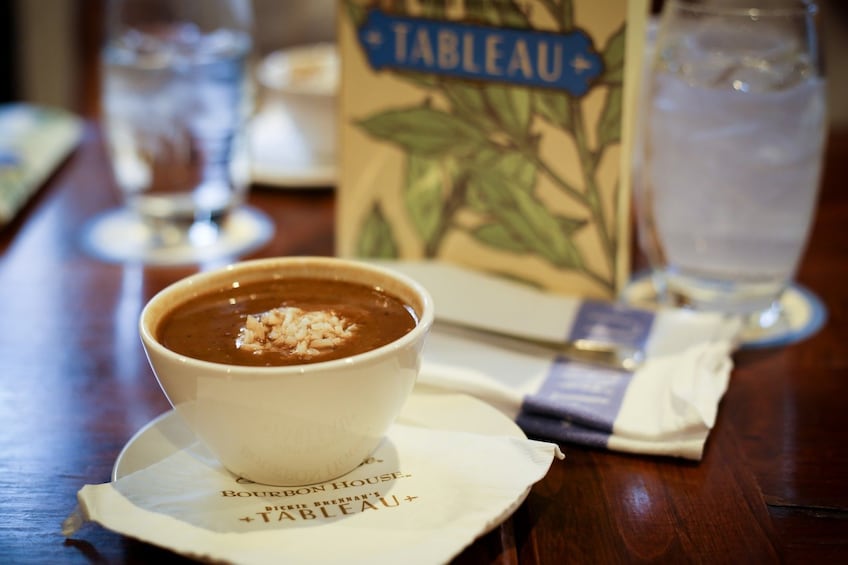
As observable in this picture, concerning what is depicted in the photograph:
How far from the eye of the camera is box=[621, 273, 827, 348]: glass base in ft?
3.35

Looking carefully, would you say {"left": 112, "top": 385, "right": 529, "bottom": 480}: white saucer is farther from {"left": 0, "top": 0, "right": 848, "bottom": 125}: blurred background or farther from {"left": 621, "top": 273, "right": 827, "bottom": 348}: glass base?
{"left": 0, "top": 0, "right": 848, "bottom": 125}: blurred background

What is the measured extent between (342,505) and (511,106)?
53 centimetres

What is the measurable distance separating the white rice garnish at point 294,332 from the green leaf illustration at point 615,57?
1.40ft

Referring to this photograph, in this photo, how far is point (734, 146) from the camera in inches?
38.6

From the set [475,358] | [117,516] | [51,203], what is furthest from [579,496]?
[51,203]

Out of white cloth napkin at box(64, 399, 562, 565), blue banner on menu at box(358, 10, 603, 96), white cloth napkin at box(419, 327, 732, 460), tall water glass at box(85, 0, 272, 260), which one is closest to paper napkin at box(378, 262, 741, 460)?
white cloth napkin at box(419, 327, 732, 460)

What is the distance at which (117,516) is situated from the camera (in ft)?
2.14

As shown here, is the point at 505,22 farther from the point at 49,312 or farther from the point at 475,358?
the point at 49,312

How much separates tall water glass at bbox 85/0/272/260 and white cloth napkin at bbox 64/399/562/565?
590 mm

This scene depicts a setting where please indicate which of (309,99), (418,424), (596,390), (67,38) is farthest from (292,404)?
(67,38)

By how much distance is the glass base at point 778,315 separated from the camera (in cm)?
102

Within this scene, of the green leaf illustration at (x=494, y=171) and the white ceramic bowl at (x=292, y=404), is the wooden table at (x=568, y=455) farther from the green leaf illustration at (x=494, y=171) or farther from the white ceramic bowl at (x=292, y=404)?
the green leaf illustration at (x=494, y=171)

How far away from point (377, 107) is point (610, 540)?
0.61 meters

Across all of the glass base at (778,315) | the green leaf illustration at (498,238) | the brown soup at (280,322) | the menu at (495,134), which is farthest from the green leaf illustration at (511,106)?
the brown soup at (280,322)
